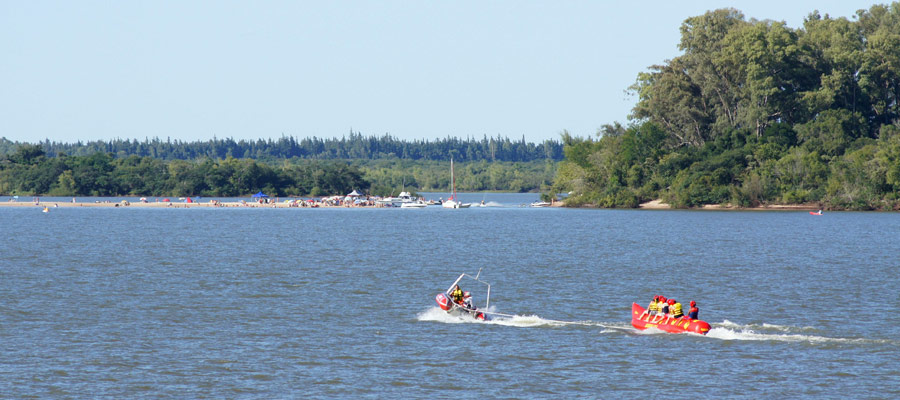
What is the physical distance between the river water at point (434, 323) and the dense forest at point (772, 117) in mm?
67906

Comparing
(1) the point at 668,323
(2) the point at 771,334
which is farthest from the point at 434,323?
A: (2) the point at 771,334

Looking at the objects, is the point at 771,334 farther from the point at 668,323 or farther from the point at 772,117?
the point at 772,117

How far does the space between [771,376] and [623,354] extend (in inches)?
226

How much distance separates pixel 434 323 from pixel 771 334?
14558 mm

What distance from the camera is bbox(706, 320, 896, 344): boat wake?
3919cm

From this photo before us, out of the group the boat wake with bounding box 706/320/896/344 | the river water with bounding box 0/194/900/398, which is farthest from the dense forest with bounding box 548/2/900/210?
the boat wake with bounding box 706/320/896/344

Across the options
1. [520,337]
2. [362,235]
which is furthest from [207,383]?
[362,235]

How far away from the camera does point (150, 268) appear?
70188 millimetres

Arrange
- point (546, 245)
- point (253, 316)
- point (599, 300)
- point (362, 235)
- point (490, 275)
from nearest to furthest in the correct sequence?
point (253, 316)
point (599, 300)
point (490, 275)
point (546, 245)
point (362, 235)

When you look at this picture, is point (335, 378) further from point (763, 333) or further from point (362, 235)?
point (362, 235)

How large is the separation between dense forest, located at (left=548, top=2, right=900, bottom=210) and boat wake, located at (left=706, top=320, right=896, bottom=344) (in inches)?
4471

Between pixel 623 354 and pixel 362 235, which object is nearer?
pixel 623 354

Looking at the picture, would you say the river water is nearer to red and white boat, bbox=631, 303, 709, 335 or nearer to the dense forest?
red and white boat, bbox=631, 303, 709, 335

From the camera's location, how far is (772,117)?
550 ft
